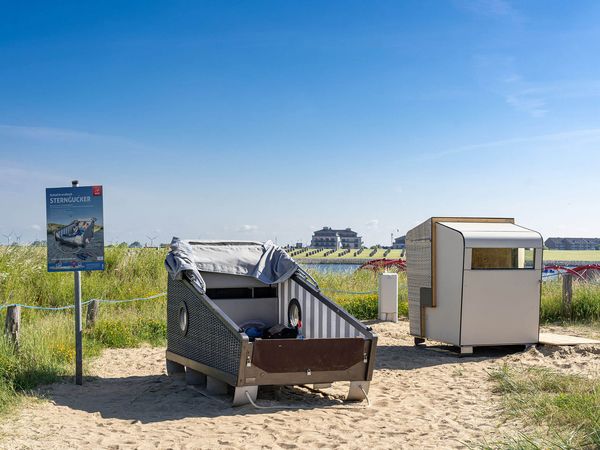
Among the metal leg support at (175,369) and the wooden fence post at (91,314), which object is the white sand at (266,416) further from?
the wooden fence post at (91,314)

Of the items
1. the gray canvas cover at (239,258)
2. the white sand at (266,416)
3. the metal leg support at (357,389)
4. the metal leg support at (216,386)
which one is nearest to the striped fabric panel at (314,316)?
the gray canvas cover at (239,258)

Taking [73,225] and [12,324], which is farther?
[12,324]

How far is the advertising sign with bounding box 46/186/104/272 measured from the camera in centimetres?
924

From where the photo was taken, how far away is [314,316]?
29.7 feet

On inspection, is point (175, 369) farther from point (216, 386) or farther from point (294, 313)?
point (294, 313)

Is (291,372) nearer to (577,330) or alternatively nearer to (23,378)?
(23,378)

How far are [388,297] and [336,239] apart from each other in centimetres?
5146

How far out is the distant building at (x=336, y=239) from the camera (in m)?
67.2

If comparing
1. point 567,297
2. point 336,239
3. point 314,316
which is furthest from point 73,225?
point 336,239

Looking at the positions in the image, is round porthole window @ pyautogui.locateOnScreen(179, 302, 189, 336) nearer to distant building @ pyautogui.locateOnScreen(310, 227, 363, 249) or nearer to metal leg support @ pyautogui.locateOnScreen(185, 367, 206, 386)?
metal leg support @ pyautogui.locateOnScreen(185, 367, 206, 386)

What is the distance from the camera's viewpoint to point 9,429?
22.5 feet

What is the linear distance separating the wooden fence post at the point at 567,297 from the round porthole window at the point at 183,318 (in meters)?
9.32

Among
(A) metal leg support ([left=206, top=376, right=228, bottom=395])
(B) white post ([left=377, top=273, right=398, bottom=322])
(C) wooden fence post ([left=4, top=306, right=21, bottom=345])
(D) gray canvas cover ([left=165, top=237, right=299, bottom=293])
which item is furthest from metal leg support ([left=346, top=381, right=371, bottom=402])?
(B) white post ([left=377, top=273, right=398, bottom=322])

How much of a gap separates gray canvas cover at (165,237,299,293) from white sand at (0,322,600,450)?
1.50 metres
